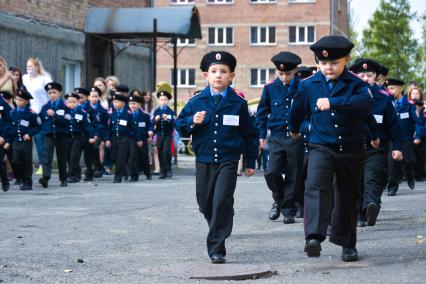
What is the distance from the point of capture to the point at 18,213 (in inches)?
564

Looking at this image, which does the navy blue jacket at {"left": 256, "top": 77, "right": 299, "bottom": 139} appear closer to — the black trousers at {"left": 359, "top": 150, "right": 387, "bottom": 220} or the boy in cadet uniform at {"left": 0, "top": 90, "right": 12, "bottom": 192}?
the black trousers at {"left": 359, "top": 150, "right": 387, "bottom": 220}

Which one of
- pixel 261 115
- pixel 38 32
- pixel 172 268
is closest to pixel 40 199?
pixel 261 115

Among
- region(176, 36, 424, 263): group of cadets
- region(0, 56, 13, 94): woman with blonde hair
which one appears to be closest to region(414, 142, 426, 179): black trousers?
region(0, 56, 13, 94): woman with blonde hair

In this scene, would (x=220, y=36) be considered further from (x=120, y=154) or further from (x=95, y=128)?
(x=120, y=154)

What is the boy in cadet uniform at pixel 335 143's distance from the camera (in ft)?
30.8

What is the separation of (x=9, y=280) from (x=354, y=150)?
3.09 m

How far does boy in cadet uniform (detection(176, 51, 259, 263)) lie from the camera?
9719mm

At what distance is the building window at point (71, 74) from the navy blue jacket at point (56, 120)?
10.8m

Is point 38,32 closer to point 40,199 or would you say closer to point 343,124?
point 40,199

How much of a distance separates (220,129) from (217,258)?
1190mm

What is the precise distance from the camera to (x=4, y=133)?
19109mm

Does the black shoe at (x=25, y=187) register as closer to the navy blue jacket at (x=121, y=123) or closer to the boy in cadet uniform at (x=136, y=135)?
the navy blue jacket at (x=121, y=123)

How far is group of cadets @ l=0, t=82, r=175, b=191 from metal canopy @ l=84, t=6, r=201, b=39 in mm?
5608

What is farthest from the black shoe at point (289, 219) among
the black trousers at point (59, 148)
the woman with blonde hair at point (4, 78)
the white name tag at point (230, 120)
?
the woman with blonde hair at point (4, 78)
